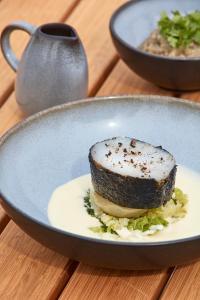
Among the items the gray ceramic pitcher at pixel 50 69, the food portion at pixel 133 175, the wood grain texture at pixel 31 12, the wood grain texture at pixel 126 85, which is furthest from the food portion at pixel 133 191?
the wood grain texture at pixel 31 12

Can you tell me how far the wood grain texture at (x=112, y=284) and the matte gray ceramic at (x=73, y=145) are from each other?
2.7 inches

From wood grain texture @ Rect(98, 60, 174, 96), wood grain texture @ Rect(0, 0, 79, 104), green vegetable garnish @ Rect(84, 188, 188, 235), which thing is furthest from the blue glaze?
wood grain texture @ Rect(0, 0, 79, 104)

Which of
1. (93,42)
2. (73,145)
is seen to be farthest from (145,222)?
(93,42)

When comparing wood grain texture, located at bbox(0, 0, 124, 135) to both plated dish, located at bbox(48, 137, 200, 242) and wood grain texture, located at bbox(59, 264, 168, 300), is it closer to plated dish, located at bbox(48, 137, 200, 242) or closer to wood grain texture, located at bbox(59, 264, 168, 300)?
plated dish, located at bbox(48, 137, 200, 242)

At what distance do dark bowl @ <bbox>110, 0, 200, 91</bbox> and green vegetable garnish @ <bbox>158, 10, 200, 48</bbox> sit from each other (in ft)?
0.32

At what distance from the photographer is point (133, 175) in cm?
133

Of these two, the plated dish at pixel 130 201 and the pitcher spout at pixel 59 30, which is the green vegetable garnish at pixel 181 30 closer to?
the pitcher spout at pixel 59 30

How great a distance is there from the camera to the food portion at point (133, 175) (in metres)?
1.33

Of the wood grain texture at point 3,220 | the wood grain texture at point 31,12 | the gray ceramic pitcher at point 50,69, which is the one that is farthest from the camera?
the wood grain texture at point 31,12

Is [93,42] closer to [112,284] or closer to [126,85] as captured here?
[126,85]

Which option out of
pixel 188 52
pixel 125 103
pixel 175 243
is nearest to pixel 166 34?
pixel 188 52

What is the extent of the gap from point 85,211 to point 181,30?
0.68m

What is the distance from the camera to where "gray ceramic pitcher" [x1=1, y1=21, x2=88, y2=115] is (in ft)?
5.64

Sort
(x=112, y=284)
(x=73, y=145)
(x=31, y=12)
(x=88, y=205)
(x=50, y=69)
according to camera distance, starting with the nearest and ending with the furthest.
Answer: (x=112, y=284)
(x=88, y=205)
(x=73, y=145)
(x=50, y=69)
(x=31, y=12)
